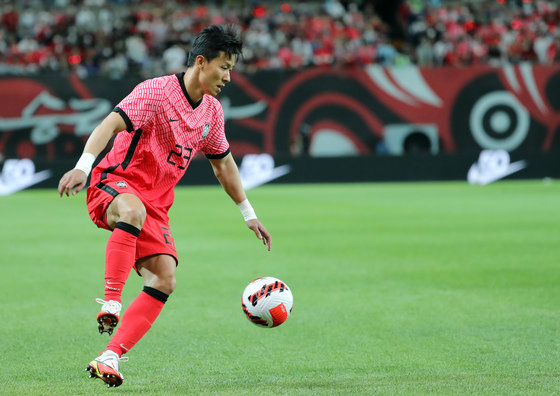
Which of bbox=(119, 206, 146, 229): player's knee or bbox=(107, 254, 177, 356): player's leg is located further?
bbox=(107, 254, 177, 356): player's leg

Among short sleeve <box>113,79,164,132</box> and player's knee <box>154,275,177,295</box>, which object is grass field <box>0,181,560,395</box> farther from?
short sleeve <box>113,79,164,132</box>

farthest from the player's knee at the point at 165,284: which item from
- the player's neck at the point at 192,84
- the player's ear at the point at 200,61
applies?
the player's ear at the point at 200,61

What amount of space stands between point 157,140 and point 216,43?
71 centimetres

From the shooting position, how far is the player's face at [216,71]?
5309 mm

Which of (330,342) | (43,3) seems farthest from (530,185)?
(330,342)

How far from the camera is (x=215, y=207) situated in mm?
19828

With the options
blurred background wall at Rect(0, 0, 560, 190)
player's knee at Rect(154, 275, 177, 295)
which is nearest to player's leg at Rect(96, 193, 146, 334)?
player's knee at Rect(154, 275, 177, 295)

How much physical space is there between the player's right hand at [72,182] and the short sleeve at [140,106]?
556 millimetres

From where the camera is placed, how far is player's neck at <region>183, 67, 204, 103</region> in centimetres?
542

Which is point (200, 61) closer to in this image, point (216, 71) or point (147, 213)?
point (216, 71)

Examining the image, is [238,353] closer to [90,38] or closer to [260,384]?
[260,384]

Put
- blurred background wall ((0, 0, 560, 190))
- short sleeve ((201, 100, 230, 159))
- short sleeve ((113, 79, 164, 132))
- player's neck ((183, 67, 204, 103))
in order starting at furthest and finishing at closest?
blurred background wall ((0, 0, 560, 190)) < short sleeve ((201, 100, 230, 159)) < player's neck ((183, 67, 204, 103)) < short sleeve ((113, 79, 164, 132))

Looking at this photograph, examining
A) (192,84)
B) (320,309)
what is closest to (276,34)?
(320,309)

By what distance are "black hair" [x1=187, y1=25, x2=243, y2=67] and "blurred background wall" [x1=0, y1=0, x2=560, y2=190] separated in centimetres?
2054
